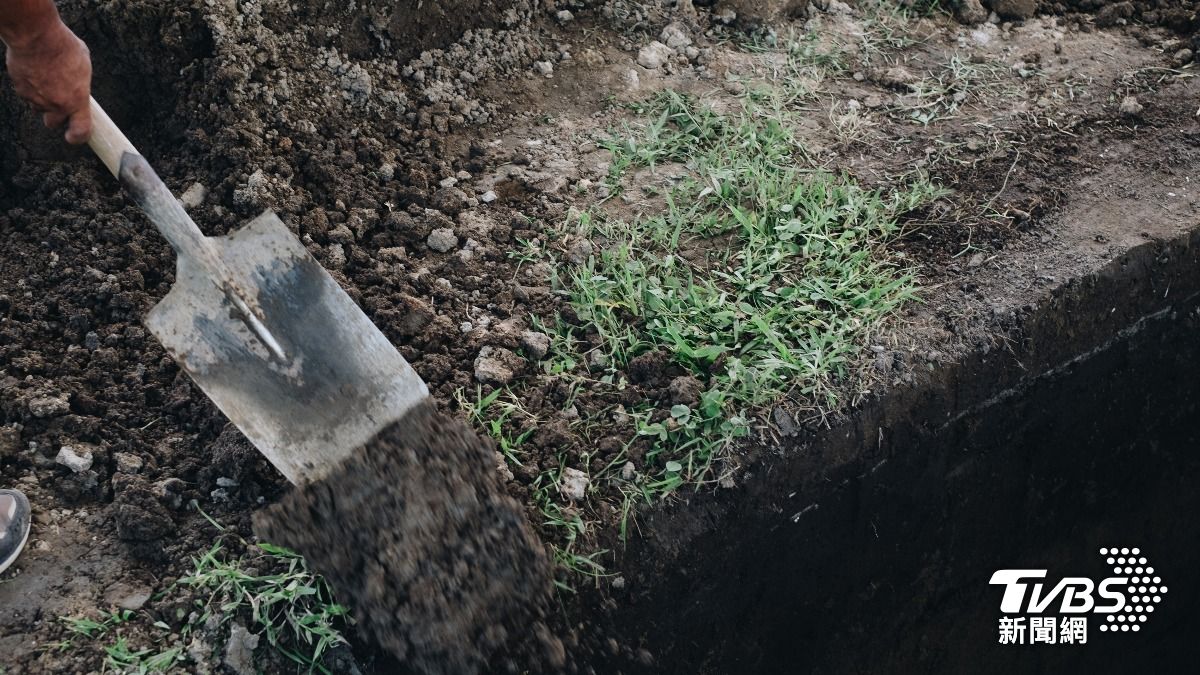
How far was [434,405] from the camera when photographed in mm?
2533

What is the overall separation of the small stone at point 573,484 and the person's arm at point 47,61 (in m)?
1.44

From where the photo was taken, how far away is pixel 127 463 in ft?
8.50

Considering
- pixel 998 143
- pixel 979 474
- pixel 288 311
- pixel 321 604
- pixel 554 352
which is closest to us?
pixel 321 604

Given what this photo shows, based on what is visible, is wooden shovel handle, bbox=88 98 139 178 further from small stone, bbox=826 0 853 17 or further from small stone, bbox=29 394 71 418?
small stone, bbox=826 0 853 17

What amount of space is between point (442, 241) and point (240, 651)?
132 cm

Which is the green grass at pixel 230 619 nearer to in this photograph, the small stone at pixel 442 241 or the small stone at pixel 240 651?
the small stone at pixel 240 651

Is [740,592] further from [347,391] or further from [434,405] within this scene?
[347,391]

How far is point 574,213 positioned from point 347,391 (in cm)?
101

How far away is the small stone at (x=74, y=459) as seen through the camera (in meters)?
2.57

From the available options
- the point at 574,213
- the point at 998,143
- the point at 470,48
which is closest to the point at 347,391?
the point at 574,213

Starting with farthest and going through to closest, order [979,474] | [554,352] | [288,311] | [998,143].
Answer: [998,143] < [979,474] < [554,352] < [288,311]

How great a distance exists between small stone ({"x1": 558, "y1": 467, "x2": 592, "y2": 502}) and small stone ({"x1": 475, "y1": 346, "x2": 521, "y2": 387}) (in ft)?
1.08

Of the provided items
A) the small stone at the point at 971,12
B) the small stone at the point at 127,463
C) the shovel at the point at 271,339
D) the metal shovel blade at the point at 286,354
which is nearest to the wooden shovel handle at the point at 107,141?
the shovel at the point at 271,339

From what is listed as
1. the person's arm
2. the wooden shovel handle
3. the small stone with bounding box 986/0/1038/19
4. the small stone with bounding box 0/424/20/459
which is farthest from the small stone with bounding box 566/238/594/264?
the small stone with bounding box 986/0/1038/19
